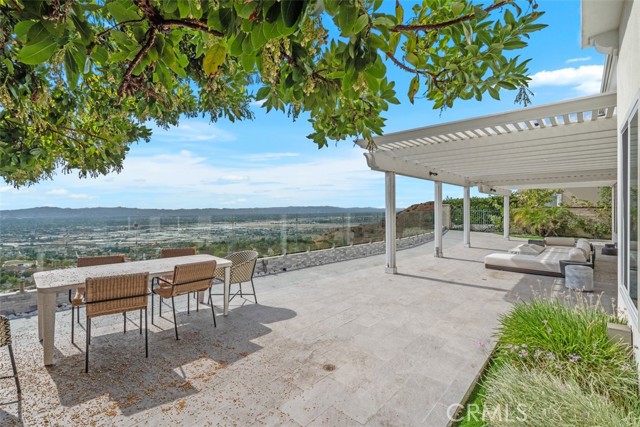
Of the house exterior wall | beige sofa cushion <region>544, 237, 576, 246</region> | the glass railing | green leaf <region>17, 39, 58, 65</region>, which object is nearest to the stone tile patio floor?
the glass railing

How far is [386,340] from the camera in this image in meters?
3.88

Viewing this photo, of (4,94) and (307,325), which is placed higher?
(4,94)

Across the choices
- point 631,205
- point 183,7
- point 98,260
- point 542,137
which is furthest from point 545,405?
point 98,260

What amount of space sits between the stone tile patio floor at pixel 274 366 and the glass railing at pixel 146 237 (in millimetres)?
1155

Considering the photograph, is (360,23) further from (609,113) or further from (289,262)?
(289,262)

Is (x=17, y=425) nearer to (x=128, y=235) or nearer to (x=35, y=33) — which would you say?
(x=35, y=33)

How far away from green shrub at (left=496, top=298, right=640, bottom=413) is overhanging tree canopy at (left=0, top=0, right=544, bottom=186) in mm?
2213

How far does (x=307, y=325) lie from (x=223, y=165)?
10827 millimetres

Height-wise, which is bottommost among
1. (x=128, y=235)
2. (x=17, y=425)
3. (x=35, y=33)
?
(x=17, y=425)

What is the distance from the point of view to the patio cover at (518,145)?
458 cm

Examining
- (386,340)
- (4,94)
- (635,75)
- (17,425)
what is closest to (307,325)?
(386,340)

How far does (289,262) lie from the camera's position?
8289mm

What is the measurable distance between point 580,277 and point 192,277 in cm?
734

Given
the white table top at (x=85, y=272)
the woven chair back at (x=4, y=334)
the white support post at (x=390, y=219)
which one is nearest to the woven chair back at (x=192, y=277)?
the white table top at (x=85, y=272)
